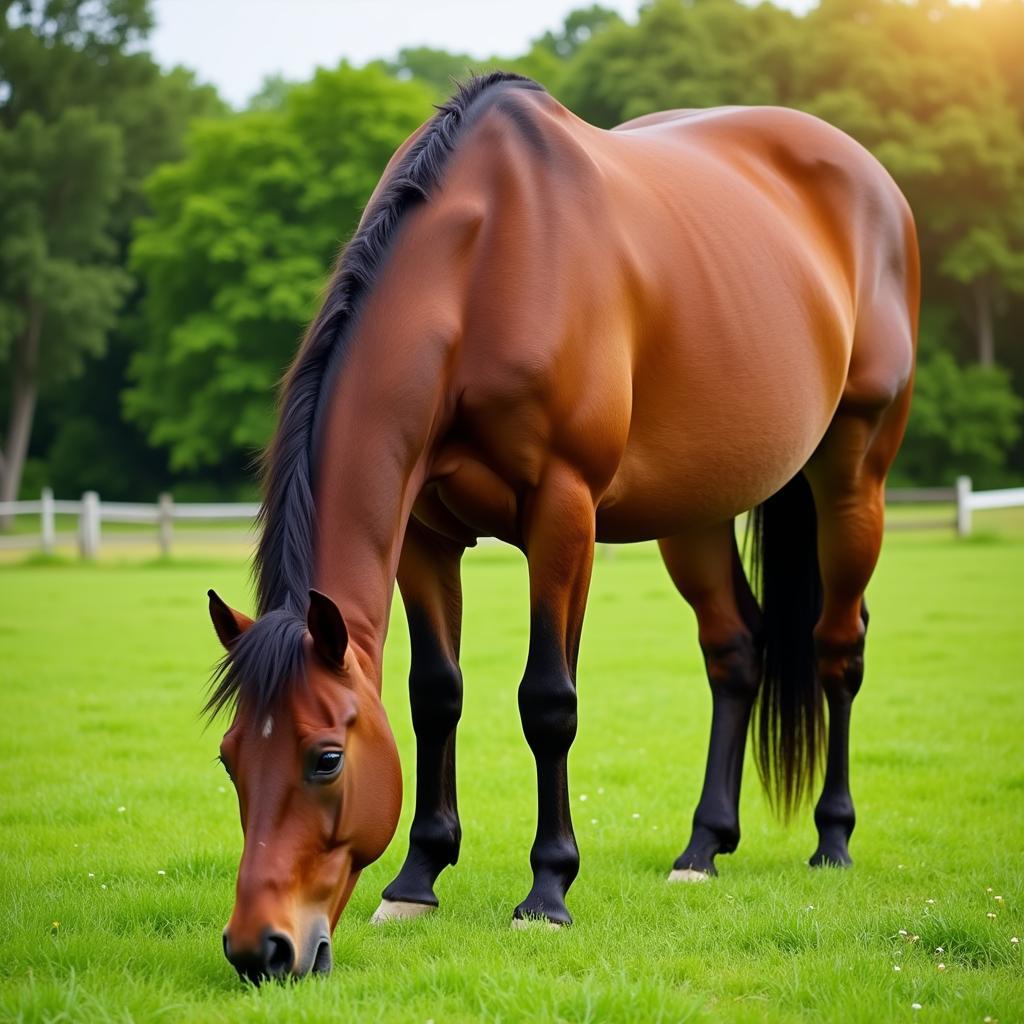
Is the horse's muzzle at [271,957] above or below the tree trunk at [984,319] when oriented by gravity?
below

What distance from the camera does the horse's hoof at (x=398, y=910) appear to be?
4.14m

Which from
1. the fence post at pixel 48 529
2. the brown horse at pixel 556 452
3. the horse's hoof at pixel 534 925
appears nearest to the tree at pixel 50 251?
the fence post at pixel 48 529

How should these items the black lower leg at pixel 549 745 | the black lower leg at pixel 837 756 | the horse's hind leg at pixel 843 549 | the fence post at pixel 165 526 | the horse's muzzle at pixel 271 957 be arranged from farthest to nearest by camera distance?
the fence post at pixel 165 526 → the horse's hind leg at pixel 843 549 → the black lower leg at pixel 837 756 → the black lower leg at pixel 549 745 → the horse's muzzle at pixel 271 957

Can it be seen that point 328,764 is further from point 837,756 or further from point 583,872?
point 837,756

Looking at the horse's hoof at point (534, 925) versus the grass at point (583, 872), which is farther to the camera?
the horse's hoof at point (534, 925)

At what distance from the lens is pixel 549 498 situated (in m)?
3.88

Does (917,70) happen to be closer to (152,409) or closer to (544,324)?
(152,409)

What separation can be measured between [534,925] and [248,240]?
37513 millimetres

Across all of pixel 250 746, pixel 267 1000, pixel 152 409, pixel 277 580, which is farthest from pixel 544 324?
pixel 152 409

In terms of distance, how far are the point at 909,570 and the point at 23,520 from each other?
3263cm

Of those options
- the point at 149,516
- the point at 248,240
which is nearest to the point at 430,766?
the point at 149,516

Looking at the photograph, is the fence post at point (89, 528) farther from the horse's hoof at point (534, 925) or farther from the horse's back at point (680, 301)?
the horse's hoof at point (534, 925)

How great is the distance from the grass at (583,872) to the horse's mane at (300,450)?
0.76 metres

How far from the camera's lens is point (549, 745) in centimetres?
402
